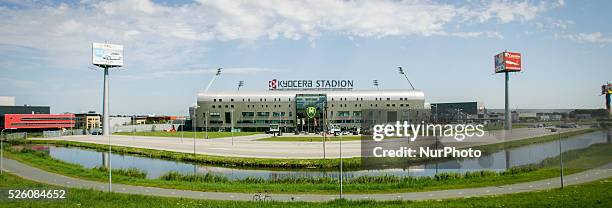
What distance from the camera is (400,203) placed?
25312mm

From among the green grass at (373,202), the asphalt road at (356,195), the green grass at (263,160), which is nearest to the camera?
the green grass at (373,202)

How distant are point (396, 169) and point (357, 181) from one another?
435 inches

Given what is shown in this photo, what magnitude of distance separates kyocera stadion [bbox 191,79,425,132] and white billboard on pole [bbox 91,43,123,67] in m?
26.6

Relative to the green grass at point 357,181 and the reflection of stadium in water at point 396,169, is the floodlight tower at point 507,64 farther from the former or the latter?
the green grass at point 357,181

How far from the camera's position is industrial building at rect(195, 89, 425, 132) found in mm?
128500

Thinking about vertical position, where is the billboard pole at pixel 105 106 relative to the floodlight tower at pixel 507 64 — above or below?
below

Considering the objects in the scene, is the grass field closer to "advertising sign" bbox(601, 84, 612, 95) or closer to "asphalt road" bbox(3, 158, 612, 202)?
"asphalt road" bbox(3, 158, 612, 202)

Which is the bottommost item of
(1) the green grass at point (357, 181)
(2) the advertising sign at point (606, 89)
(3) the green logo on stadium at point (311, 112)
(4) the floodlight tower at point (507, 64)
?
(1) the green grass at point (357, 181)

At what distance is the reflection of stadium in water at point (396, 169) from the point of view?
1741 inches

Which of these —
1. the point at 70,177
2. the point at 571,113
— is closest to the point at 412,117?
the point at 571,113

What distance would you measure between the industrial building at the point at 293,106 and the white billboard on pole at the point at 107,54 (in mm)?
26744

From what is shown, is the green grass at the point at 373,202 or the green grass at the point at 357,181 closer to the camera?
the green grass at the point at 373,202

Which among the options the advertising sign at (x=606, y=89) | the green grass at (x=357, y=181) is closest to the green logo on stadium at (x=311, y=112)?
the green grass at (x=357, y=181)

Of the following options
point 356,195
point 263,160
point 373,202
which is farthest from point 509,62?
point 373,202
